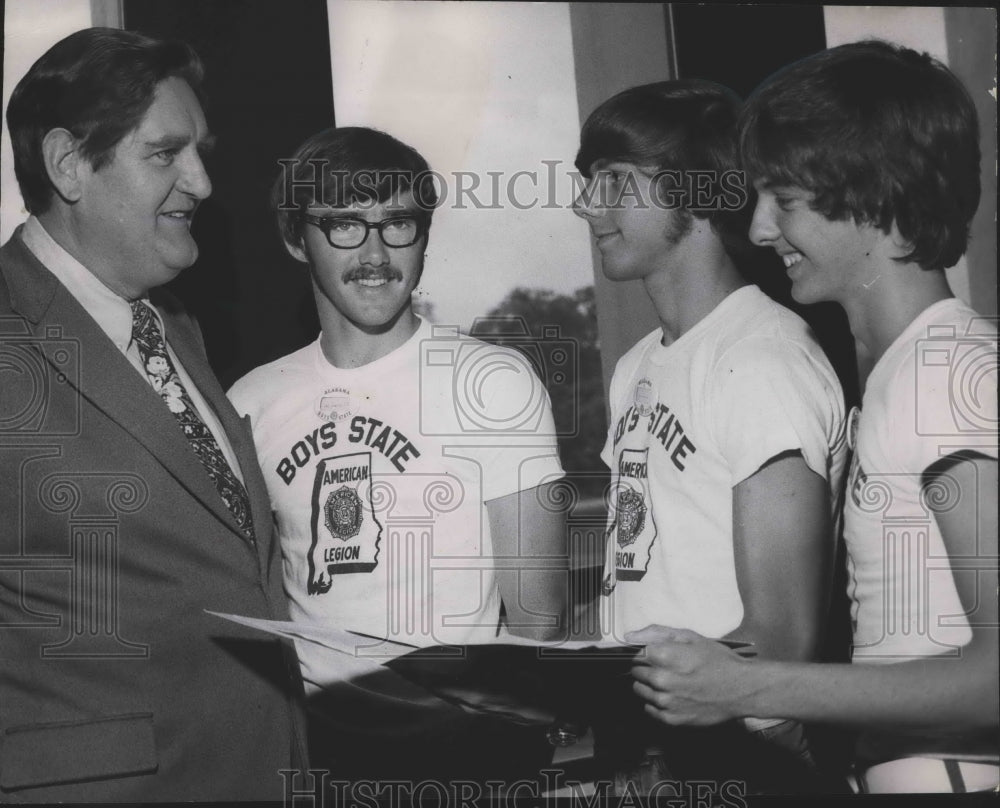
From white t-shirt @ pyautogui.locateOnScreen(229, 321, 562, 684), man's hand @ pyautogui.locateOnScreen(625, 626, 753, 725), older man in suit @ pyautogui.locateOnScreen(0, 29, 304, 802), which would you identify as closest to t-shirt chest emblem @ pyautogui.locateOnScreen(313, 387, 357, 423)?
white t-shirt @ pyautogui.locateOnScreen(229, 321, 562, 684)

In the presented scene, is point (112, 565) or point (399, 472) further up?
point (399, 472)

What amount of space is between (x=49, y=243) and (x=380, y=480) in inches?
27.6

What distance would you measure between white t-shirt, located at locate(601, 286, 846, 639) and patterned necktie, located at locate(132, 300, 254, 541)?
661 millimetres

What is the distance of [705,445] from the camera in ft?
6.64

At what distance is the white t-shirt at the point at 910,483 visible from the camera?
76.2 inches

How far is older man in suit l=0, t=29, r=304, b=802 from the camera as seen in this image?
190cm

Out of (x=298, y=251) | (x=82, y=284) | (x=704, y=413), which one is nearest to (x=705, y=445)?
(x=704, y=413)

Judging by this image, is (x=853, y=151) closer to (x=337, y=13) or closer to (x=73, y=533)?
(x=337, y=13)

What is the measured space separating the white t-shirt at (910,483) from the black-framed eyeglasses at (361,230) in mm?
866

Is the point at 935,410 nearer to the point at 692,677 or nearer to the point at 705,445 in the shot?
the point at 705,445

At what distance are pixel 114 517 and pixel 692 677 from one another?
0.99 m

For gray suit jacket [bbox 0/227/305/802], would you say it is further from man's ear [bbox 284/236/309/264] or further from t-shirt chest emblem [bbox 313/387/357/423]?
man's ear [bbox 284/236/309/264]

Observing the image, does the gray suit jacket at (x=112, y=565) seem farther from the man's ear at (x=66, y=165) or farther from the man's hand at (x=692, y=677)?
the man's hand at (x=692, y=677)

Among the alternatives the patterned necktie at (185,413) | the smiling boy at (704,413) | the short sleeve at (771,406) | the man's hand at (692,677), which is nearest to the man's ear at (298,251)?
the patterned necktie at (185,413)
